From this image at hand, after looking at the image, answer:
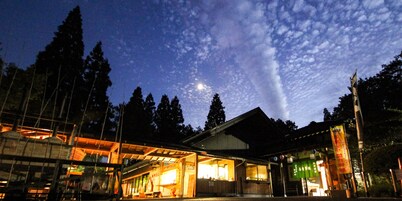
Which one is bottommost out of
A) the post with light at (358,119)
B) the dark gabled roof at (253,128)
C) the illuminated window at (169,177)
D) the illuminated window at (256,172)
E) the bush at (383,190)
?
the bush at (383,190)

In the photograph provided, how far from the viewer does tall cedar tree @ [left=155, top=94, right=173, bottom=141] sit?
3538cm

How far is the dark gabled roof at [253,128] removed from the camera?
1676cm

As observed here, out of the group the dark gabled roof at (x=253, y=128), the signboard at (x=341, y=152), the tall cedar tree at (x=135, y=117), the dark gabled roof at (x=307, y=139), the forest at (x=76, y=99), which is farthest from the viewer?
the tall cedar tree at (x=135, y=117)

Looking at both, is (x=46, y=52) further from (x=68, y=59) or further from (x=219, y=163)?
(x=219, y=163)

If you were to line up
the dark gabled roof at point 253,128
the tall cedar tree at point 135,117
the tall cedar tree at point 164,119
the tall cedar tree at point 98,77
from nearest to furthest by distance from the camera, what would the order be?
the dark gabled roof at point 253,128 → the tall cedar tree at point 98,77 → the tall cedar tree at point 135,117 → the tall cedar tree at point 164,119

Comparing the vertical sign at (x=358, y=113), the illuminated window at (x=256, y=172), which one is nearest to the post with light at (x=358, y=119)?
the vertical sign at (x=358, y=113)

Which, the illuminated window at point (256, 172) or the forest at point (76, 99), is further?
the illuminated window at point (256, 172)

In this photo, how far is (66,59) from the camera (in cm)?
1611

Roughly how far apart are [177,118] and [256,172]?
76.7 ft

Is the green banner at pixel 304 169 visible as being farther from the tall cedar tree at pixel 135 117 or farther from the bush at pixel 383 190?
Result: the tall cedar tree at pixel 135 117

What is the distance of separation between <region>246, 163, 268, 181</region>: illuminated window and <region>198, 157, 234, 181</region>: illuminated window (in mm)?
1439

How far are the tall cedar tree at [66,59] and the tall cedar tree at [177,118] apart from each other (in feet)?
65.3

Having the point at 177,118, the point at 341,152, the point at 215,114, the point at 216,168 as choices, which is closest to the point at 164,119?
the point at 177,118

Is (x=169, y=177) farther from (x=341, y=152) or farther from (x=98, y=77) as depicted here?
(x=98, y=77)
